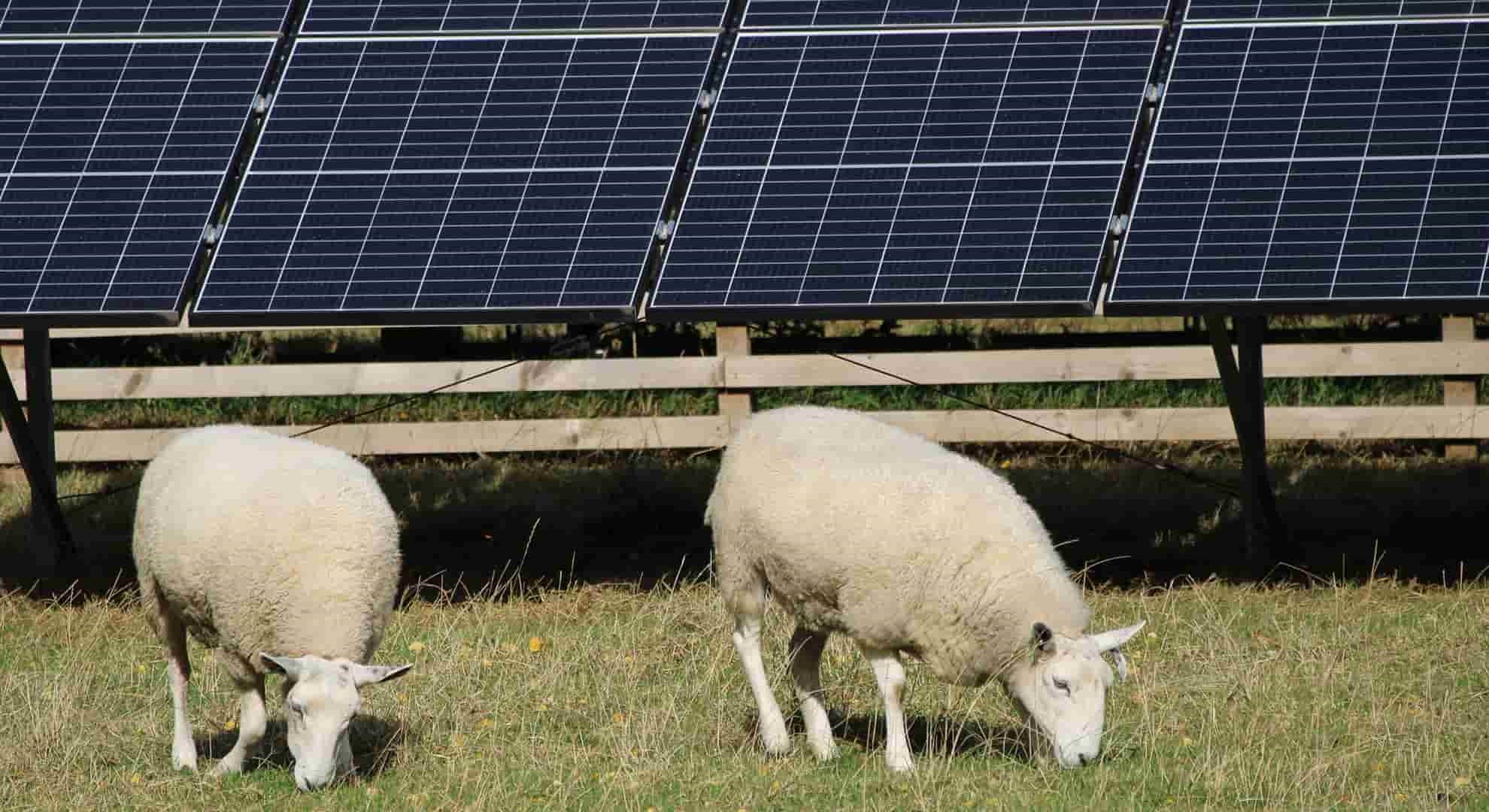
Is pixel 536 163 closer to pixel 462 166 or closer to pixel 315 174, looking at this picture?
pixel 462 166

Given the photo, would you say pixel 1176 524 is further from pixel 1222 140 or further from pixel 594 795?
pixel 594 795

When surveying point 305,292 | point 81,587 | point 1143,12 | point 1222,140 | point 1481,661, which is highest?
point 1143,12

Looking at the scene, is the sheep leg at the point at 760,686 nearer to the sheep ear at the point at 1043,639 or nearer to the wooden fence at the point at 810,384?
the sheep ear at the point at 1043,639

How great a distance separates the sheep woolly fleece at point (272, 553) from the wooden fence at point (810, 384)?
5.85 meters

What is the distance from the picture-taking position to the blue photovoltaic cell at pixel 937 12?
35.7ft

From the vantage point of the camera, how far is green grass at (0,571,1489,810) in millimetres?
6773

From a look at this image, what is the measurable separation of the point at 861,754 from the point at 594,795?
Answer: 124 cm

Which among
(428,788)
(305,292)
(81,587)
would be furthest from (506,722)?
(81,587)

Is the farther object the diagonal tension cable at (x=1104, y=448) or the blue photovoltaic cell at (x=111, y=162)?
the diagonal tension cable at (x=1104, y=448)

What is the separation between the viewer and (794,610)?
7.43 meters

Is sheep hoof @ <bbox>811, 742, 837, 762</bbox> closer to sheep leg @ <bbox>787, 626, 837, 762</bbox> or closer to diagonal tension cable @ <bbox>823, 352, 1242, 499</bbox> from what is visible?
sheep leg @ <bbox>787, 626, 837, 762</bbox>

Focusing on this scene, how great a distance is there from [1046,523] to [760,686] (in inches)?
193

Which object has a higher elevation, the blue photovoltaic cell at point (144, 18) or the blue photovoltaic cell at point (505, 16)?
the blue photovoltaic cell at point (505, 16)

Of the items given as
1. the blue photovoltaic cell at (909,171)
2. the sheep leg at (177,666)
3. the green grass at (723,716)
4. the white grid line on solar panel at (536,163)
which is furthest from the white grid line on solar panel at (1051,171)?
the sheep leg at (177,666)
